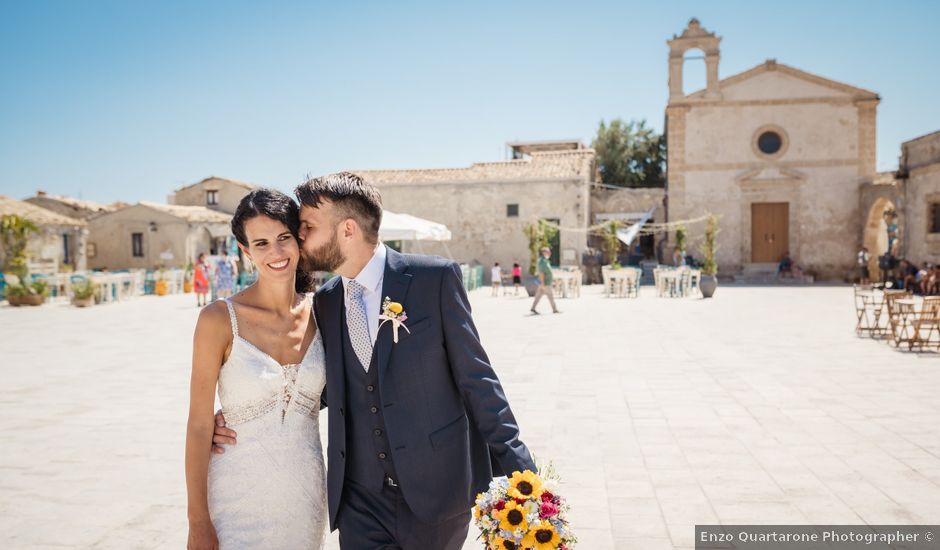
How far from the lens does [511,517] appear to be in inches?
74.2

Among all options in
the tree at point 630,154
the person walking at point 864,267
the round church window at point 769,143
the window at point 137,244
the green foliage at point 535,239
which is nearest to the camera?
the green foliage at point 535,239

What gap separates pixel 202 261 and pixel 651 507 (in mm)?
16264

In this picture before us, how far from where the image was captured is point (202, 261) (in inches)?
719

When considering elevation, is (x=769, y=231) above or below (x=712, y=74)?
below

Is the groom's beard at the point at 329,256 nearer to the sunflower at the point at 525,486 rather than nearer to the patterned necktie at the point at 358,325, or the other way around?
the patterned necktie at the point at 358,325

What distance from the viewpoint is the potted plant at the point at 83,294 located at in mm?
18938

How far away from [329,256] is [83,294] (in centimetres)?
1927

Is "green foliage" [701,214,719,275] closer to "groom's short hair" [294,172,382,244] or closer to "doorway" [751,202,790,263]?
"doorway" [751,202,790,263]

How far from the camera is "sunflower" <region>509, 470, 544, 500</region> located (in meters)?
1.91

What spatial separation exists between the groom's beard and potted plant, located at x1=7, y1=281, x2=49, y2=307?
2028cm

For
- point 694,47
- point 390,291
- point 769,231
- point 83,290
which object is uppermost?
point 694,47

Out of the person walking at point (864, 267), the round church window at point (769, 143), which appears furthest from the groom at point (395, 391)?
the round church window at point (769, 143)

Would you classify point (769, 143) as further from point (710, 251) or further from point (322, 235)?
point (322, 235)

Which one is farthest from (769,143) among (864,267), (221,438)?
(221,438)
